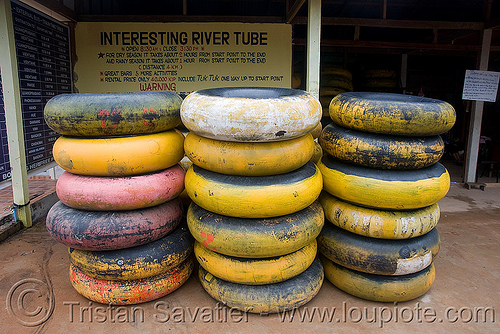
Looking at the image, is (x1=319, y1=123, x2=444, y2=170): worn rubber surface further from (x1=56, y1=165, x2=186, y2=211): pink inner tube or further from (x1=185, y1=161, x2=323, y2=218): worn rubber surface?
(x1=56, y1=165, x2=186, y2=211): pink inner tube

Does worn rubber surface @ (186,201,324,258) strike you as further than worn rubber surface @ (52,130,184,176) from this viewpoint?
No

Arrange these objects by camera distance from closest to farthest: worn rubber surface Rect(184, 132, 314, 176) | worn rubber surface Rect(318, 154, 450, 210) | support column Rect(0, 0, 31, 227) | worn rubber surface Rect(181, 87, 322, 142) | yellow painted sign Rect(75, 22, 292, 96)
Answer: worn rubber surface Rect(181, 87, 322, 142) → worn rubber surface Rect(184, 132, 314, 176) → worn rubber surface Rect(318, 154, 450, 210) → support column Rect(0, 0, 31, 227) → yellow painted sign Rect(75, 22, 292, 96)

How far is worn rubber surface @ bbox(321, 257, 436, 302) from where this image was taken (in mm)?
2740

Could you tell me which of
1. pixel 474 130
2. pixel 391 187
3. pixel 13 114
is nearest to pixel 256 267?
pixel 391 187

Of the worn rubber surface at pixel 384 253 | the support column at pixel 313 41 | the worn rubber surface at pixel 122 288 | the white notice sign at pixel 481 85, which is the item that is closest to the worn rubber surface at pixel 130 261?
the worn rubber surface at pixel 122 288

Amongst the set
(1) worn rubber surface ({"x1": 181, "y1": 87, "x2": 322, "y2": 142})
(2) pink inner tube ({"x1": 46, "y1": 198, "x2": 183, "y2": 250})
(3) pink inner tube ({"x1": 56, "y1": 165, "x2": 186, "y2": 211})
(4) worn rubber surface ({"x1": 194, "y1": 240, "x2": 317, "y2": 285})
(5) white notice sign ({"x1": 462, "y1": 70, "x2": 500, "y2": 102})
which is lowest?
(4) worn rubber surface ({"x1": 194, "y1": 240, "x2": 317, "y2": 285})

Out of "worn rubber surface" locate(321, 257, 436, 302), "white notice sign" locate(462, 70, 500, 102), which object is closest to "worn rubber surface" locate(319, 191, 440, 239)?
"worn rubber surface" locate(321, 257, 436, 302)

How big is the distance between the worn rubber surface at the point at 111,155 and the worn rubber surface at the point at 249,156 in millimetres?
388

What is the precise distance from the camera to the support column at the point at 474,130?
6.27m

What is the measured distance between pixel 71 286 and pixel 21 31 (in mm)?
3301

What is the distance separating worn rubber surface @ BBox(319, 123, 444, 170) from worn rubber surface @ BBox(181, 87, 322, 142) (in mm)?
470

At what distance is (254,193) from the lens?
2.37m

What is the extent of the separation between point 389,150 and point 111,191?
7.31 ft

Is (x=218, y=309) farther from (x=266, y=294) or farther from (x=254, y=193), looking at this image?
(x=254, y=193)
